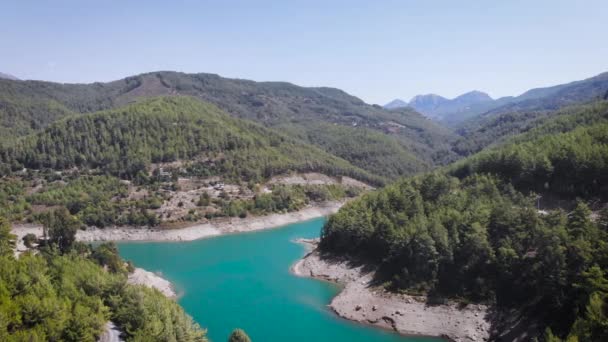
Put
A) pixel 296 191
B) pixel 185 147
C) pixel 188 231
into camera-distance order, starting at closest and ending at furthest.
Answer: pixel 188 231 < pixel 296 191 < pixel 185 147

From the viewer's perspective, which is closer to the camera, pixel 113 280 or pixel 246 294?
pixel 113 280

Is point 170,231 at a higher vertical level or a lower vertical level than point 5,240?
lower

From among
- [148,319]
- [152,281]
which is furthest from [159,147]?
[148,319]

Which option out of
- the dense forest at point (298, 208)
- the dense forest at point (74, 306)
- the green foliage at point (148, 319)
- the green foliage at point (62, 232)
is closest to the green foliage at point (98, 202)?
the dense forest at point (298, 208)

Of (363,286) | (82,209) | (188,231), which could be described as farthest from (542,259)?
(82,209)

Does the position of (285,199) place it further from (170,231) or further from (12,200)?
(12,200)

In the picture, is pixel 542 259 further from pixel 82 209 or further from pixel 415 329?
pixel 82 209

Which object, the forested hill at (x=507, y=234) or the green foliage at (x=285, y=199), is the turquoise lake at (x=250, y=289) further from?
the green foliage at (x=285, y=199)
